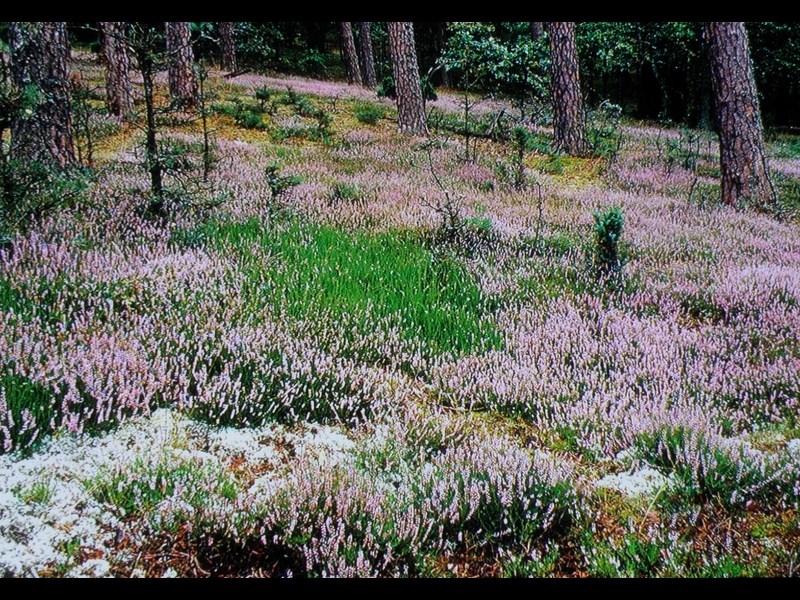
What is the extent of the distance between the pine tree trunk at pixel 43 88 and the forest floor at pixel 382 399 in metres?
0.85

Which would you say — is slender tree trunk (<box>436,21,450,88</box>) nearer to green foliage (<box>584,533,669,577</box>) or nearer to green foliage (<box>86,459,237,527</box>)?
green foliage (<box>86,459,237,527</box>)

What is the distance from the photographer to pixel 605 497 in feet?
8.79

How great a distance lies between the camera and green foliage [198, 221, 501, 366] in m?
4.41

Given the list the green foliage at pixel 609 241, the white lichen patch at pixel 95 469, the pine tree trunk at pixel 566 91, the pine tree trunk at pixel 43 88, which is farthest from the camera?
the pine tree trunk at pixel 566 91

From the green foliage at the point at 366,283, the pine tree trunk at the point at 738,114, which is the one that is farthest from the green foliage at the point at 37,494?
the pine tree trunk at the point at 738,114

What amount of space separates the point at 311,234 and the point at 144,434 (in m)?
3.81

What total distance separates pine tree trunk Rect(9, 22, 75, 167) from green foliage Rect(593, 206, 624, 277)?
6226 millimetres

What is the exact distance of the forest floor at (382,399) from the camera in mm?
2248

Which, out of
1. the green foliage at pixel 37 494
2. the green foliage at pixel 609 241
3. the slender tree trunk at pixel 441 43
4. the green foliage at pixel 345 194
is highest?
the slender tree trunk at pixel 441 43

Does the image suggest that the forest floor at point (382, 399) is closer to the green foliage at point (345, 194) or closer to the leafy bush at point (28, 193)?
the leafy bush at point (28, 193)

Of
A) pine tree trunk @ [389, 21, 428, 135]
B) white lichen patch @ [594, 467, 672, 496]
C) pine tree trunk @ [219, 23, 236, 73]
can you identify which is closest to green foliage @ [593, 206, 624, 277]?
white lichen patch @ [594, 467, 672, 496]

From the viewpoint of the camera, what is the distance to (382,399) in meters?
3.43
